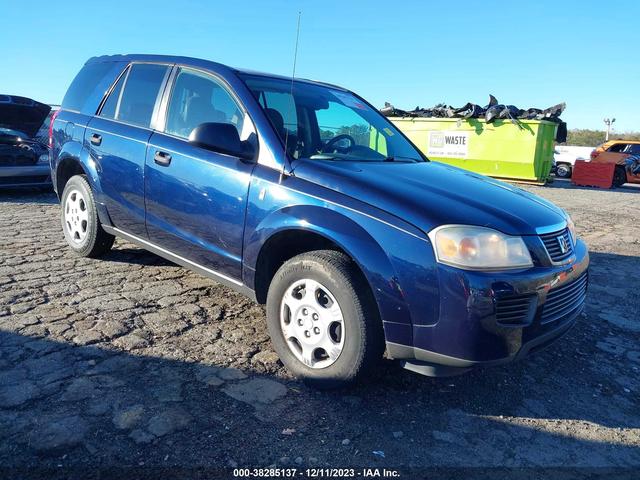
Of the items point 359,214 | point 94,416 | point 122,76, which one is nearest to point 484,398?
point 359,214

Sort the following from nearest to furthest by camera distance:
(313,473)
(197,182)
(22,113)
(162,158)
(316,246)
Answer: (313,473)
(316,246)
(197,182)
(162,158)
(22,113)

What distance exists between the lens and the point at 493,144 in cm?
1534

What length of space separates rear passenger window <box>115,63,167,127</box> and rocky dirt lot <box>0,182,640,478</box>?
1.42 metres

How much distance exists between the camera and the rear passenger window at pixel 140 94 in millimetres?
3959

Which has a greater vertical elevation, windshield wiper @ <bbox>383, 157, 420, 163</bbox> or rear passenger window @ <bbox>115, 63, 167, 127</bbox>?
rear passenger window @ <bbox>115, 63, 167, 127</bbox>

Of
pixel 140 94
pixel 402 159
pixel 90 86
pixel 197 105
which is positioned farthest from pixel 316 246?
pixel 90 86

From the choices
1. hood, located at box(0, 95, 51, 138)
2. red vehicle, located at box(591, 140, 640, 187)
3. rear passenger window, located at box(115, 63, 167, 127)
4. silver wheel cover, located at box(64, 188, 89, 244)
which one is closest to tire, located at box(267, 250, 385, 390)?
rear passenger window, located at box(115, 63, 167, 127)

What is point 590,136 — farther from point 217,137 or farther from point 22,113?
point 217,137

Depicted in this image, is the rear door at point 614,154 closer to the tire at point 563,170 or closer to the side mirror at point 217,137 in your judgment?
the tire at point 563,170

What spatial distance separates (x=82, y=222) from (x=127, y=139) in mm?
1280

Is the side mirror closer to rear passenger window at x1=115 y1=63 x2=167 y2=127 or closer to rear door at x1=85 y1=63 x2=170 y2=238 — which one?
rear door at x1=85 y1=63 x2=170 y2=238

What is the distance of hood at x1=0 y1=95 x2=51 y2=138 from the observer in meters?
8.35

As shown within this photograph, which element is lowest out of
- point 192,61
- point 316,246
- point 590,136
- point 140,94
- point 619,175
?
point 316,246

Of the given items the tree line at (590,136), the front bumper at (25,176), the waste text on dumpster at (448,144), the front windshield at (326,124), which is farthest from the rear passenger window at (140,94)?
the tree line at (590,136)
